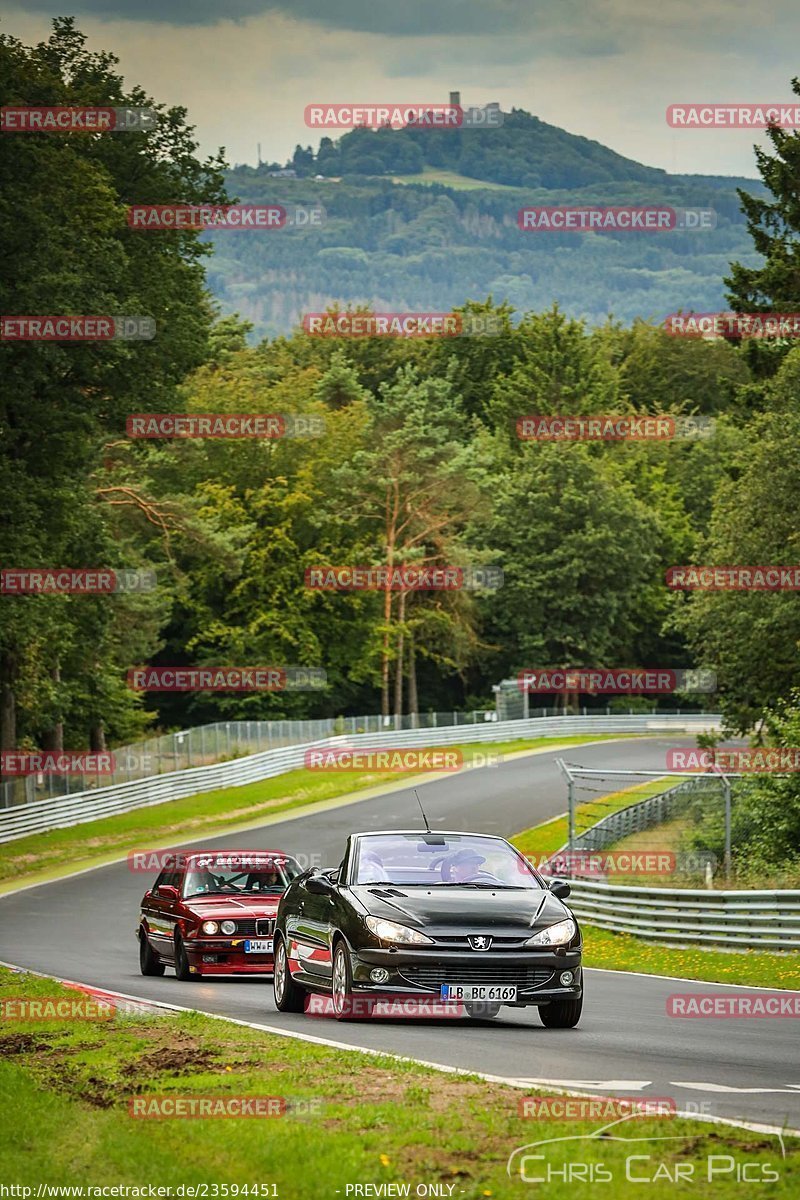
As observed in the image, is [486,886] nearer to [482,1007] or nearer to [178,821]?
[482,1007]

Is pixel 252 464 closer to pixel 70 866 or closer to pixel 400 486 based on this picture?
pixel 400 486

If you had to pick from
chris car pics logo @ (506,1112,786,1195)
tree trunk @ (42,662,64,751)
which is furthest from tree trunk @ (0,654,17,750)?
chris car pics logo @ (506,1112,786,1195)

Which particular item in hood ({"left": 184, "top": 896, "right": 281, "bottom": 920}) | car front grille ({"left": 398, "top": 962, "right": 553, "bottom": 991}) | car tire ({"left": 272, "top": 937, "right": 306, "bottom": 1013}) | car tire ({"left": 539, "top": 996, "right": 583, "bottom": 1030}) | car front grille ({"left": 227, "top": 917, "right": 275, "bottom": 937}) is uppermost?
car front grille ({"left": 398, "top": 962, "right": 553, "bottom": 991})

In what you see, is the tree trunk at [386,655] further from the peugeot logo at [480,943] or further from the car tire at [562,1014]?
the peugeot logo at [480,943]

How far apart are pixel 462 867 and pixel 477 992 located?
1.40 metres

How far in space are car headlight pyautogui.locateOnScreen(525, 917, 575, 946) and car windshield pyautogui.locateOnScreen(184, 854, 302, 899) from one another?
724 centimetres

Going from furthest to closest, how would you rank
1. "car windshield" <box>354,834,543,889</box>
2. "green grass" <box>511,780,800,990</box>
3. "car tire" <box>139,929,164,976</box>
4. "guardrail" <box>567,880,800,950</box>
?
"guardrail" <box>567,880,800,950</box> < "car tire" <box>139,929,164,976</box> < "green grass" <box>511,780,800,990</box> < "car windshield" <box>354,834,543,889</box>

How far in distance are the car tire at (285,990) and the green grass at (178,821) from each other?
27399 millimetres

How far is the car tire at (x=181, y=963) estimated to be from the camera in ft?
66.8

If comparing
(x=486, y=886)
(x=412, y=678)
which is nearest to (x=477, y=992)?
(x=486, y=886)

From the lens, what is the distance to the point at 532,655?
99.0 metres

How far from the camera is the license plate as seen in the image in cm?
2031

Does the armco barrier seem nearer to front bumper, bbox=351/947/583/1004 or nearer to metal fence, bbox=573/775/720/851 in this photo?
metal fence, bbox=573/775/720/851

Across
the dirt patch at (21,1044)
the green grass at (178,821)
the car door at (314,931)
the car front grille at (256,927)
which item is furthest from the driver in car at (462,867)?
the green grass at (178,821)
